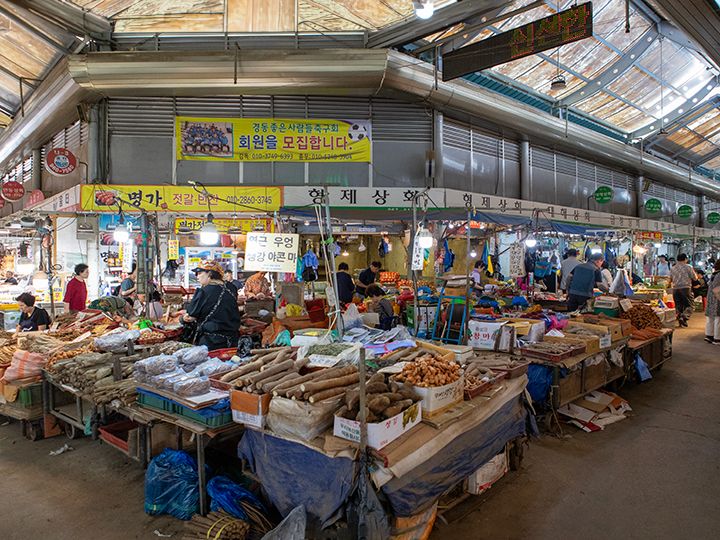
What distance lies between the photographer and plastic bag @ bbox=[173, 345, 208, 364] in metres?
5.11

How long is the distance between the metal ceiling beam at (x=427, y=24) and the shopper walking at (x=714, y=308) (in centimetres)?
885

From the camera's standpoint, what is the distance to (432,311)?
25.9ft

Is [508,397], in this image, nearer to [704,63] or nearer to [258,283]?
[258,283]

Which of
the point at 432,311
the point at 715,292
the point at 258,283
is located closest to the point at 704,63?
the point at 715,292

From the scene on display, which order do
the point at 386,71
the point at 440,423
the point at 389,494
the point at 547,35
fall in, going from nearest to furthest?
the point at 389,494 < the point at 440,423 < the point at 547,35 < the point at 386,71

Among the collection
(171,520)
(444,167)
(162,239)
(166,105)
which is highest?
(166,105)

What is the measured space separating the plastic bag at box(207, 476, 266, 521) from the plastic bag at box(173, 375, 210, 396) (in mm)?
→ 848

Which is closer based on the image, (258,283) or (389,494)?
(389,494)

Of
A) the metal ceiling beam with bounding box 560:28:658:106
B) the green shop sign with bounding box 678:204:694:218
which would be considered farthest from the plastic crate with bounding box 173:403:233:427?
the green shop sign with bounding box 678:204:694:218

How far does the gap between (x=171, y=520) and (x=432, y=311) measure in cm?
518

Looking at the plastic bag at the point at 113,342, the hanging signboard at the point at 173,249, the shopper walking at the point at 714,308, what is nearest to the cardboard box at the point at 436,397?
the plastic bag at the point at 113,342

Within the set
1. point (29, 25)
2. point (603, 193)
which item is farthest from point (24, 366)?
point (603, 193)

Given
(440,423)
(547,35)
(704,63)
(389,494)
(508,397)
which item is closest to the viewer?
(389,494)

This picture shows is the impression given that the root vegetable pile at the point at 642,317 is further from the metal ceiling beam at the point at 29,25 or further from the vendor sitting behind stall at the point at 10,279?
the vendor sitting behind stall at the point at 10,279
